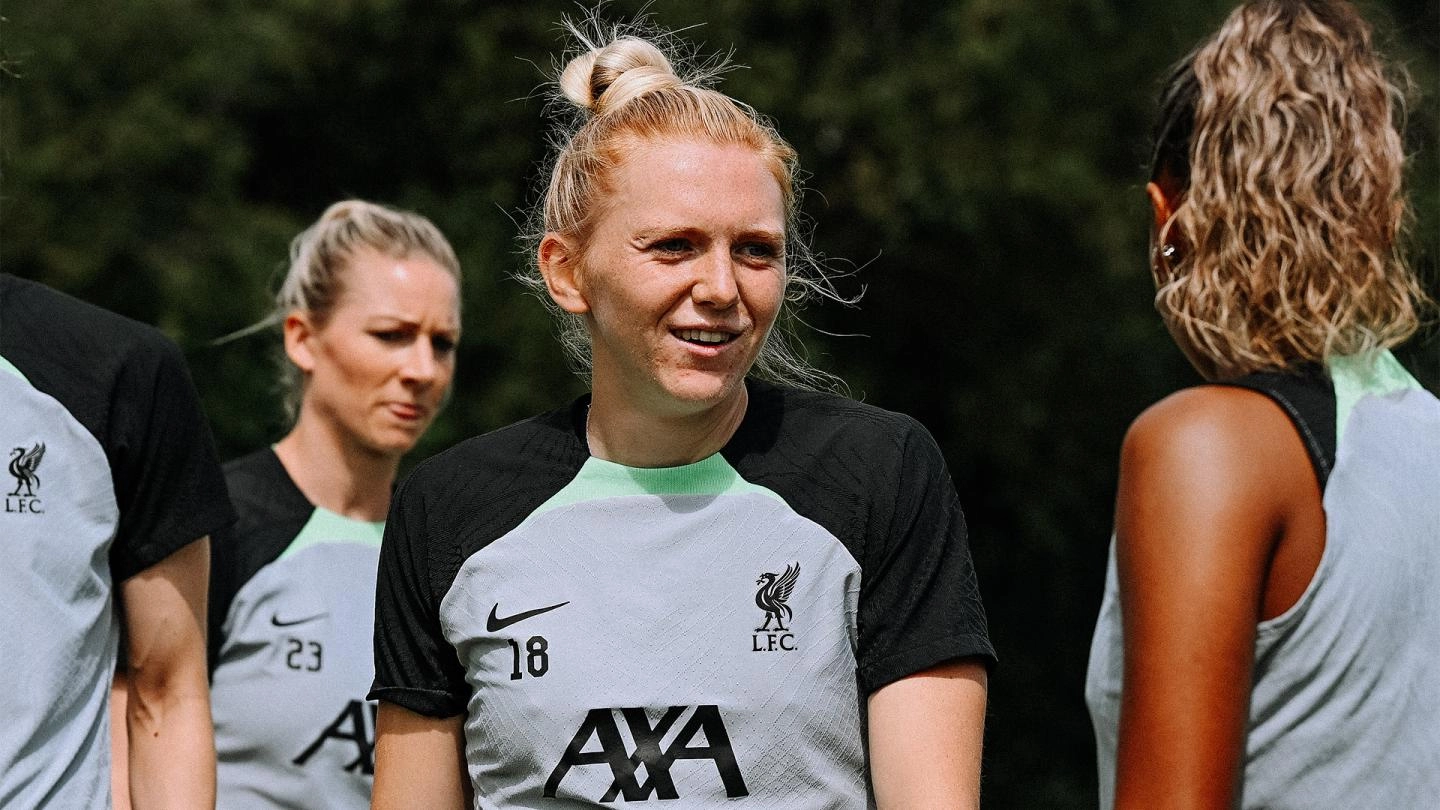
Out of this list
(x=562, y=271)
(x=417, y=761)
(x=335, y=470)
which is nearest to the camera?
(x=417, y=761)

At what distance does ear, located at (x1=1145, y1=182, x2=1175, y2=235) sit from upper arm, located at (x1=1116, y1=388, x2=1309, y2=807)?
1.29 feet

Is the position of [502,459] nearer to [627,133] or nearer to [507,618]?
[507,618]

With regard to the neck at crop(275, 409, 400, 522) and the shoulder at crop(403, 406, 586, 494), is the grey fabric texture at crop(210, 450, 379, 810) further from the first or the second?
the shoulder at crop(403, 406, 586, 494)

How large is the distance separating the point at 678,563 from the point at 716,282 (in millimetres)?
402

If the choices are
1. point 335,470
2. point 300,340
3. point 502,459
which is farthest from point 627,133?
point 300,340

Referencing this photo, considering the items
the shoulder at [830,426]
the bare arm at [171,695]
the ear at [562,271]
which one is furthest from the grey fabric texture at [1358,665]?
the bare arm at [171,695]

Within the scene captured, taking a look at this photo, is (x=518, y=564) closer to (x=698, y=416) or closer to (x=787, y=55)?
(x=698, y=416)

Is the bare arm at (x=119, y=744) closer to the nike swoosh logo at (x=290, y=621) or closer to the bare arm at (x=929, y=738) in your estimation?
the nike swoosh logo at (x=290, y=621)

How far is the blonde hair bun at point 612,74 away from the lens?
2783mm

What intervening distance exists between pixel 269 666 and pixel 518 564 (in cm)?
147

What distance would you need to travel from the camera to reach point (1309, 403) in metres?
2.52

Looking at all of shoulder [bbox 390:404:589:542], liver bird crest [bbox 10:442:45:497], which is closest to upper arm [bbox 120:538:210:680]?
liver bird crest [bbox 10:442:45:497]

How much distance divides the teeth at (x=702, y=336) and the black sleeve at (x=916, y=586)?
311mm

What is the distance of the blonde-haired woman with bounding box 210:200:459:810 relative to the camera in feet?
12.6
